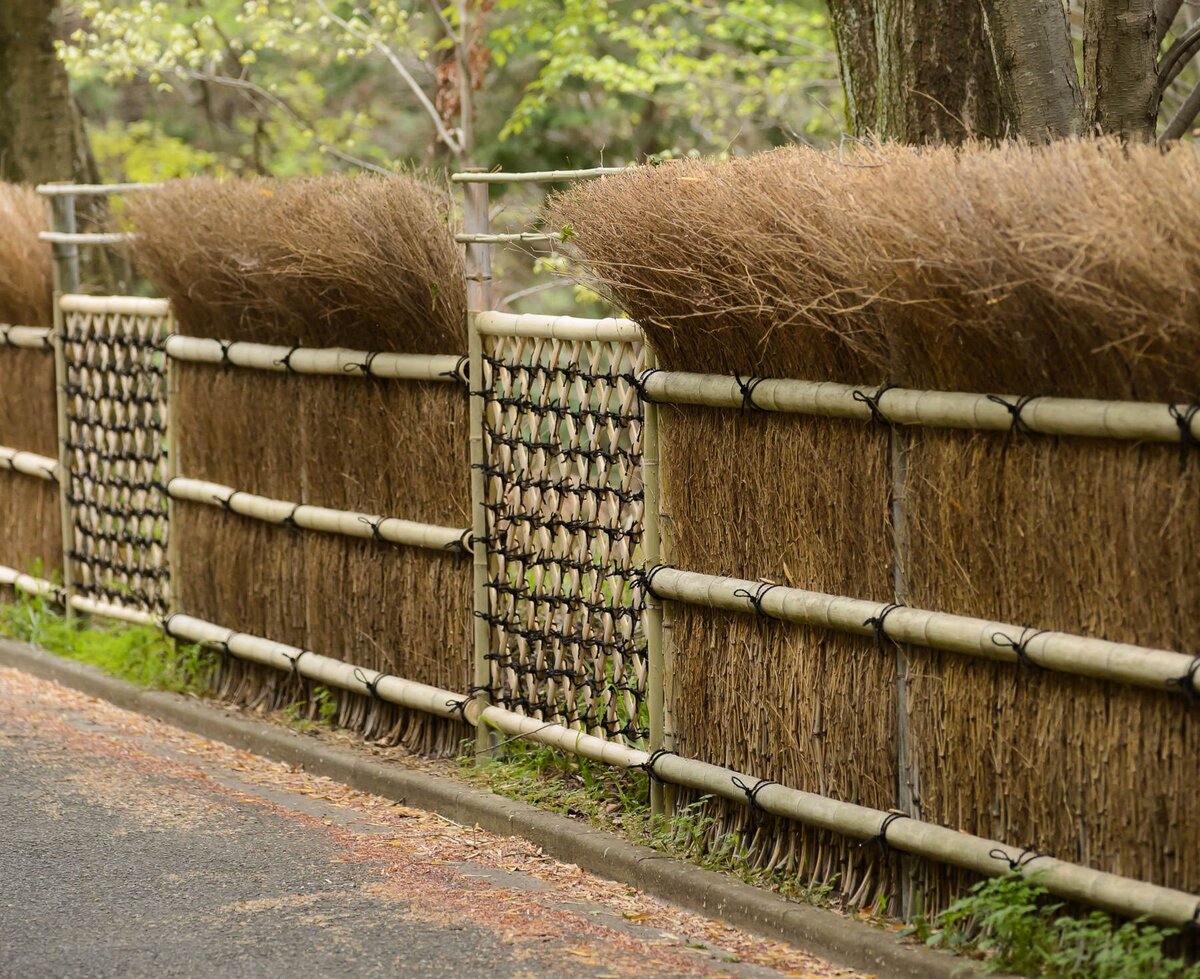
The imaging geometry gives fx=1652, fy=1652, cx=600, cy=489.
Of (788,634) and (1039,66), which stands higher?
(1039,66)

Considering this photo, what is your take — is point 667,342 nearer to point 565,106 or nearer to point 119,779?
point 119,779

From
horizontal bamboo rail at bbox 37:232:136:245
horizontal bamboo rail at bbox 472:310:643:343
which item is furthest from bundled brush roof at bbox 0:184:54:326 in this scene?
horizontal bamboo rail at bbox 472:310:643:343

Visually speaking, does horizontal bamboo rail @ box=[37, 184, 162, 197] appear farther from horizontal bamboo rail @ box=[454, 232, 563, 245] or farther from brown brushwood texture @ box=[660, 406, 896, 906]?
brown brushwood texture @ box=[660, 406, 896, 906]

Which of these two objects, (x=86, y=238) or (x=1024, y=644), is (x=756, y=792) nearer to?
(x=1024, y=644)

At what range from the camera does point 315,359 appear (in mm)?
7000

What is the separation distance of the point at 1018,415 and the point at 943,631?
63 centimetres

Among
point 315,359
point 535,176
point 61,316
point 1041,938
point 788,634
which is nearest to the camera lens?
point 1041,938

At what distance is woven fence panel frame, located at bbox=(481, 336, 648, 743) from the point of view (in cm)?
570

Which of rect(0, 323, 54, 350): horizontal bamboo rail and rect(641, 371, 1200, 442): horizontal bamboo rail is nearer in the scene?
rect(641, 371, 1200, 442): horizontal bamboo rail

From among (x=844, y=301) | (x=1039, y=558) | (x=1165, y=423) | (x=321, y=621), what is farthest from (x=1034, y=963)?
(x=321, y=621)

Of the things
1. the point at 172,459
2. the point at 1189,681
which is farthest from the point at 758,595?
the point at 172,459

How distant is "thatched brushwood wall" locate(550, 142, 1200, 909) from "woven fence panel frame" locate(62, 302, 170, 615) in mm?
3574

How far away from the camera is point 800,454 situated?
495cm

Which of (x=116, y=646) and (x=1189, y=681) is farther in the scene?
(x=116, y=646)
